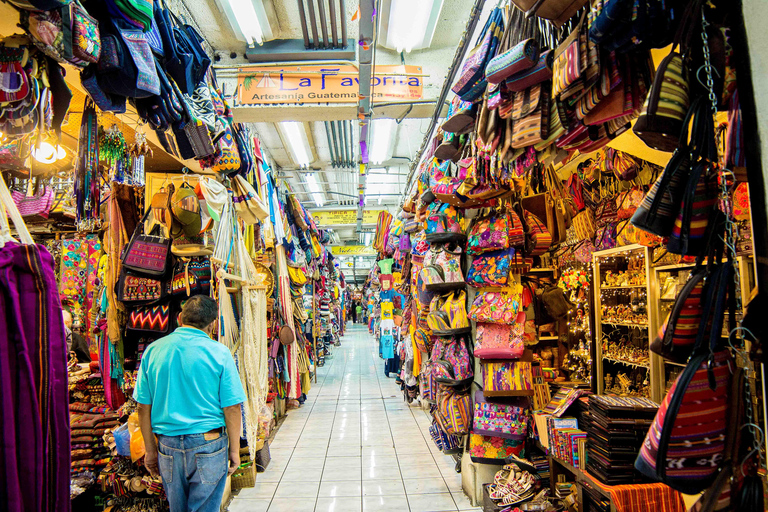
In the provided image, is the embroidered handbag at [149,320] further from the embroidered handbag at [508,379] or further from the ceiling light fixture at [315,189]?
the ceiling light fixture at [315,189]

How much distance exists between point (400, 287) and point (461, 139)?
13.8 ft

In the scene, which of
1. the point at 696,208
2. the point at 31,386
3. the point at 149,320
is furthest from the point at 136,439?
the point at 696,208

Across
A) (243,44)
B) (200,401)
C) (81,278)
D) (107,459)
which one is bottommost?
(107,459)

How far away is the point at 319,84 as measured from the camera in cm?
473

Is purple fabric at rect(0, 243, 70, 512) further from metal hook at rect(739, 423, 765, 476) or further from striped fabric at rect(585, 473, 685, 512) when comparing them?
striped fabric at rect(585, 473, 685, 512)

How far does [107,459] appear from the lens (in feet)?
10.4

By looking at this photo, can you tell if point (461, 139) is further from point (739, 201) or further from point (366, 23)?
point (739, 201)

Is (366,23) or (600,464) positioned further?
(366,23)

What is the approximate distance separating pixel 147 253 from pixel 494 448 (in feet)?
9.04

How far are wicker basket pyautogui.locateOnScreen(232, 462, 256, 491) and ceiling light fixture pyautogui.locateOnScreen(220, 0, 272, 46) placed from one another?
13.2ft

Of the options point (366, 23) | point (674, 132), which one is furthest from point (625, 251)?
point (674, 132)

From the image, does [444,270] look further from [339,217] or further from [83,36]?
[339,217]

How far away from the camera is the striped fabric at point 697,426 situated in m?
1.04

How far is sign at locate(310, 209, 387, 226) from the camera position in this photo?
1236 cm
